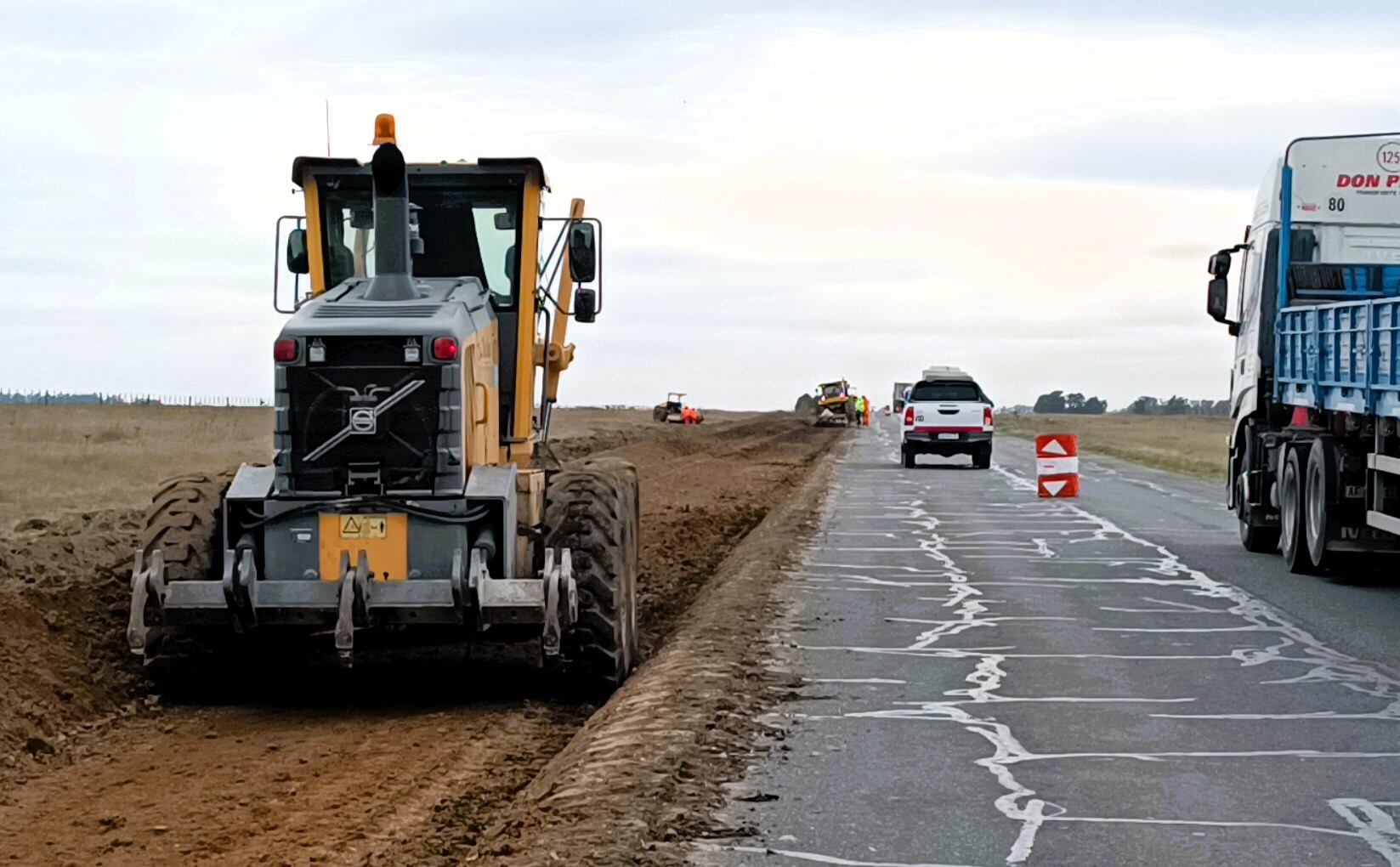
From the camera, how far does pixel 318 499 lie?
10781 mm

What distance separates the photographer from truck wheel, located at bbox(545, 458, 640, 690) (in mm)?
10977

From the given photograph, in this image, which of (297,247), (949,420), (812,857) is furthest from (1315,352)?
(949,420)

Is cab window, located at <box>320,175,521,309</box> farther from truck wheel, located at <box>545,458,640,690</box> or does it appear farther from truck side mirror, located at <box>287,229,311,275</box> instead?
truck wheel, located at <box>545,458,640,690</box>

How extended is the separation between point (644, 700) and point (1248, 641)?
5.20m

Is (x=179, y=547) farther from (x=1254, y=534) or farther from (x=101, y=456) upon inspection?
(x=101, y=456)

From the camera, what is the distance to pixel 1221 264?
2189cm

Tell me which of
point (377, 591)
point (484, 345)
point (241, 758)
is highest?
point (484, 345)

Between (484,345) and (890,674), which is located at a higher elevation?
(484,345)

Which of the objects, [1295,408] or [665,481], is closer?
[1295,408]

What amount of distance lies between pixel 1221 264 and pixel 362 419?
1384 cm

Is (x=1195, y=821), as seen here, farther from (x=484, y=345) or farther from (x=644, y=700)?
(x=484, y=345)

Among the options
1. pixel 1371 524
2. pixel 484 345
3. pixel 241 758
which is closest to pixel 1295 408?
pixel 1371 524

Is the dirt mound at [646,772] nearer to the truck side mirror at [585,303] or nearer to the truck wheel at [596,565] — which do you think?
the truck wheel at [596,565]

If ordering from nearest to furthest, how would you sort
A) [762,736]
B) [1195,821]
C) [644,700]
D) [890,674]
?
[1195,821] → [762,736] → [644,700] → [890,674]
